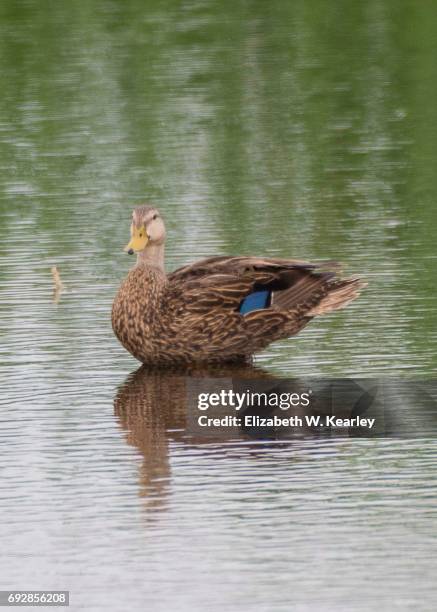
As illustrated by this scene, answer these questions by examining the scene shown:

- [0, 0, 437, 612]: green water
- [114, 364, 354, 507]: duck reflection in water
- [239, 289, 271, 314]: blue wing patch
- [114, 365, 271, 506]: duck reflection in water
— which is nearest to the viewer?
[0, 0, 437, 612]: green water

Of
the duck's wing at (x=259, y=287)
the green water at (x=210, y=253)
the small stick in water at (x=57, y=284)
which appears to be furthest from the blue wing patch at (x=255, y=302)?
the small stick in water at (x=57, y=284)

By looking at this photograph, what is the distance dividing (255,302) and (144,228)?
78 centimetres

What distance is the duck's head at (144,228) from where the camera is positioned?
36.6 ft

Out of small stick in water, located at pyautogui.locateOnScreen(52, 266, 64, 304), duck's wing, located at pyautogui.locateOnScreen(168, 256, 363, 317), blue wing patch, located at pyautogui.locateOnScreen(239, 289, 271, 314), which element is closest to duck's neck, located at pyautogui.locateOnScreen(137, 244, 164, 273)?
duck's wing, located at pyautogui.locateOnScreen(168, 256, 363, 317)

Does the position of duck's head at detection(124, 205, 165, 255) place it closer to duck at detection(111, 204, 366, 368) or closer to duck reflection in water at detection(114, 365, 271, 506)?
duck at detection(111, 204, 366, 368)

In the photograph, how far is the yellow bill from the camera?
11.1m

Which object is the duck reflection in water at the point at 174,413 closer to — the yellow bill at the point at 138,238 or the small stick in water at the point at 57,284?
the yellow bill at the point at 138,238

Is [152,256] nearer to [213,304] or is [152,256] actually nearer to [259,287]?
[213,304]

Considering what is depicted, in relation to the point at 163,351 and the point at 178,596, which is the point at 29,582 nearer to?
the point at 178,596

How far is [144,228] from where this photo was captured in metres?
11.2

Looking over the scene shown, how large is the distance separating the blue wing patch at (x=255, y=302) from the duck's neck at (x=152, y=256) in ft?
1.79

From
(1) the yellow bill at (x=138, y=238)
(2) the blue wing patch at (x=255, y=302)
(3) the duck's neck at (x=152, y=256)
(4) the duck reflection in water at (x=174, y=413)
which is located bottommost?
(4) the duck reflection in water at (x=174, y=413)

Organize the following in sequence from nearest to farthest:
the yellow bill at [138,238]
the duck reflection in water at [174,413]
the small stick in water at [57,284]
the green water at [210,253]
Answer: the green water at [210,253] < the duck reflection in water at [174,413] < the yellow bill at [138,238] < the small stick in water at [57,284]

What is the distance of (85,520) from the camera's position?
26.4ft
